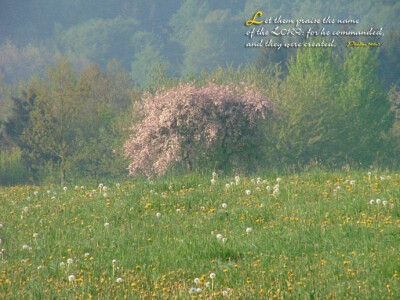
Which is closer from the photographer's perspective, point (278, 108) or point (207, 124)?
point (207, 124)

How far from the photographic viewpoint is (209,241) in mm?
11336

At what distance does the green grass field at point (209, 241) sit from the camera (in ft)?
31.4

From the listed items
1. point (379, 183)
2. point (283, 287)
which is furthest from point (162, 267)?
point (379, 183)

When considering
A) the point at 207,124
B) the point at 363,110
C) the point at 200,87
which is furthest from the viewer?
the point at 363,110

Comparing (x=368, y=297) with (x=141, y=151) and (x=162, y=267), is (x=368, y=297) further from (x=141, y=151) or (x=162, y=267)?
(x=141, y=151)

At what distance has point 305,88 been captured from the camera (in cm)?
6322

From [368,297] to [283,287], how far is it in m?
1.09

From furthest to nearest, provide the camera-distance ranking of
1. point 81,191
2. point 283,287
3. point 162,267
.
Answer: point 81,191 < point 162,267 < point 283,287

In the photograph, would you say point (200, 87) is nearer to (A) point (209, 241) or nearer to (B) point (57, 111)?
(B) point (57, 111)

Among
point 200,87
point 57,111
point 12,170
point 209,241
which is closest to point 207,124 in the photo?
point 200,87

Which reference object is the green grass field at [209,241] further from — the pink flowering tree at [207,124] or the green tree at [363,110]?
the green tree at [363,110]

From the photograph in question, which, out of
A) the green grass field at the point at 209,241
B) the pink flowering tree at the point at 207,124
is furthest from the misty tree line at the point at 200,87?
the green grass field at the point at 209,241

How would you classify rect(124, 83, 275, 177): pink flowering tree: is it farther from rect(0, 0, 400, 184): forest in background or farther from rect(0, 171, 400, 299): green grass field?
rect(0, 171, 400, 299): green grass field

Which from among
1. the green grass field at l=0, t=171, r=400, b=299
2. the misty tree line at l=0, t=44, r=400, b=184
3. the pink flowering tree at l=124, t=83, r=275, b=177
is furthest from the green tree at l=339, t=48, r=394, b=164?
the green grass field at l=0, t=171, r=400, b=299
